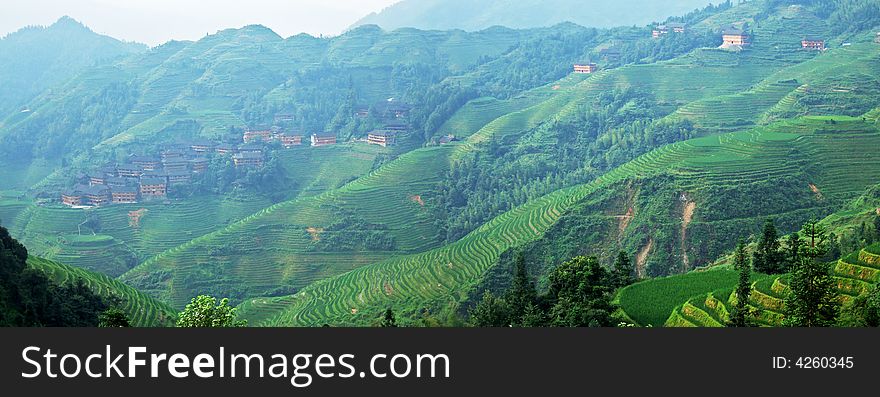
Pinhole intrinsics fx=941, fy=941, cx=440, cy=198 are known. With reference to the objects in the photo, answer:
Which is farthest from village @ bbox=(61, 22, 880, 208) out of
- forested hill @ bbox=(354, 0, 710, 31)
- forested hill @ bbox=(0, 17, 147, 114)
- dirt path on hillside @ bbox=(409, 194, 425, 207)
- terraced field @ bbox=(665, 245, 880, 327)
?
forested hill @ bbox=(354, 0, 710, 31)

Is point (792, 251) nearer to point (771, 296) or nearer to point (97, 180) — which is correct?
point (771, 296)

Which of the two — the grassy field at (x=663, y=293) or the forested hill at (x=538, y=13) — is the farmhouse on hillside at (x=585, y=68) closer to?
the grassy field at (x=663, y=293)

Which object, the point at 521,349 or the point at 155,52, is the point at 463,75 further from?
the point at 521,349

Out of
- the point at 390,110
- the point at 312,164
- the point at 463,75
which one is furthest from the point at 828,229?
the point at 463,75

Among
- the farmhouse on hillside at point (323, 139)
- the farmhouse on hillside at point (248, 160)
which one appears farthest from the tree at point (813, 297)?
the farmhouse on hillside at point (323, 139)

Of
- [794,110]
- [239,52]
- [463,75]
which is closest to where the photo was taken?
[794,110]
